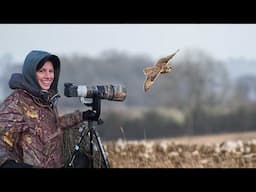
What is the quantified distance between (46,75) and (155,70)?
0.75 metres

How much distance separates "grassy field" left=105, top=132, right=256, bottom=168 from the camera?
18.3 ft

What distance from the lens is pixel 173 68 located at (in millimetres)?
5520

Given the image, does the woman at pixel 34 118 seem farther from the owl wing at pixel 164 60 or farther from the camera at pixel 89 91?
the owl wing at pixel 164 60

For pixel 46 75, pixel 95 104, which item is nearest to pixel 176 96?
pixel 95 104

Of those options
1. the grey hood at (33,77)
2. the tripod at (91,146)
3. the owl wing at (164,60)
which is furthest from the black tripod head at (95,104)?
the owl wing at (164,60)

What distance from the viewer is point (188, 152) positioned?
5.72 metres

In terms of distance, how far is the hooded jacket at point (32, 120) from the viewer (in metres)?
5.25

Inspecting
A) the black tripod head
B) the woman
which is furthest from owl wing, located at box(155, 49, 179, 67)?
the woman

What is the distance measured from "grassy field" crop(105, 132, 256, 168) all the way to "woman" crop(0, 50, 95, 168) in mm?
413

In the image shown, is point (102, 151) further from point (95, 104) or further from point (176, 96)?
point (176, 96)

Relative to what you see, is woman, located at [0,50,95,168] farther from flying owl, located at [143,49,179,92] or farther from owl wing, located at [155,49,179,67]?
owl wing, located at [155,49,179,67]

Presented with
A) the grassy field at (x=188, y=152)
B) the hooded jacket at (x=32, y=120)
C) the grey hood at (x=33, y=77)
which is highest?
the grey hood at (x=33, y=77)
